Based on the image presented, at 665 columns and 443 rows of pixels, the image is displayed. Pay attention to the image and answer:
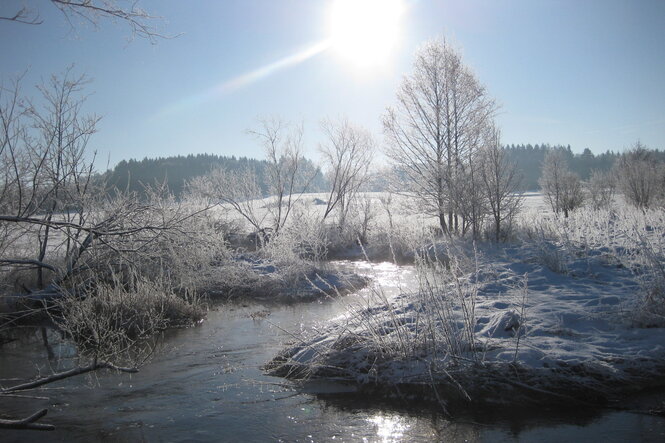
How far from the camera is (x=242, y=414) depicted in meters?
4.80

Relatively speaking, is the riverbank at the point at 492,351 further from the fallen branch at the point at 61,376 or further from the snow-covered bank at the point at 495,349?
the fallen branch at the point at 61,376

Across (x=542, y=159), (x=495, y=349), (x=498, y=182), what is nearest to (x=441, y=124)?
(x=498, y=182)

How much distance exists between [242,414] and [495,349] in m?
3.15

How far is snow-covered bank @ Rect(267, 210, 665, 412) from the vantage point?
15.5 ft

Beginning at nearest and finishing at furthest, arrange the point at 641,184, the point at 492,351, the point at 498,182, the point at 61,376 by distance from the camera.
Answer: the point at 61,376, the point at 492,351, the point at 498,182, the point at 641,184

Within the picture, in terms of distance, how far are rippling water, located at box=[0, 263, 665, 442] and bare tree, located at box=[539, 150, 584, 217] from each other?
27.0 meters

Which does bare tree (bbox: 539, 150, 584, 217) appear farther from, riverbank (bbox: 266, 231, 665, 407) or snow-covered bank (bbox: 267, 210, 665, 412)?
riverbank (bbox: 266, 231, 665, 407)

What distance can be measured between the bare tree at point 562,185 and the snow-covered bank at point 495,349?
79.9 ft

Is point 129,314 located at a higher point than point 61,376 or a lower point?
lower

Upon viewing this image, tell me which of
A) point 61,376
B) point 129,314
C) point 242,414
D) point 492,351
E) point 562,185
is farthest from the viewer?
point 562,185

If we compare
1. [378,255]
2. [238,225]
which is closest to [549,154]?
[378,255]

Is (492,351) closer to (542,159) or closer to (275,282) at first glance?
(275,282)

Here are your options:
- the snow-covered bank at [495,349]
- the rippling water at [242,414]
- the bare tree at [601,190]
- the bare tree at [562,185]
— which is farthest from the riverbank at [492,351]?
the bare tree at [601,190]

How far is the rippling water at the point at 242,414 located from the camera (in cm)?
421
